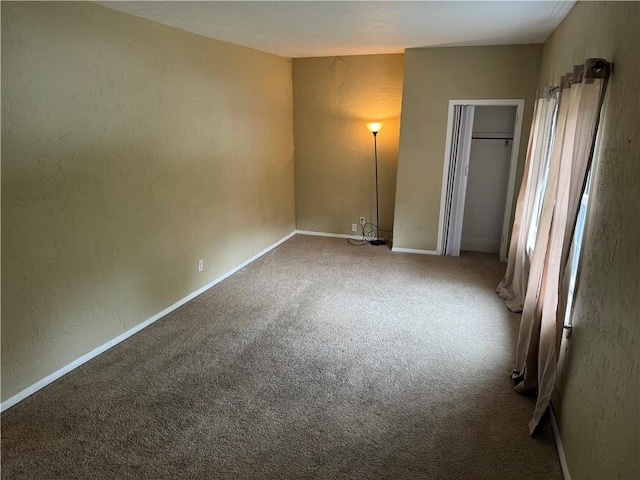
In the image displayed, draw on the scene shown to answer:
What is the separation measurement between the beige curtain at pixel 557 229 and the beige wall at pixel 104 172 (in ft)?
9.42

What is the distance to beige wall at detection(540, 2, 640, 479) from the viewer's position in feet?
4.63

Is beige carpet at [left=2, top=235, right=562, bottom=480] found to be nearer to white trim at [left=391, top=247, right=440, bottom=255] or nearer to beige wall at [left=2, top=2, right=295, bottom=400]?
beige wall at [left=2, top=2, right=295, bottom=400]

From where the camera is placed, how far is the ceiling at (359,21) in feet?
9.20

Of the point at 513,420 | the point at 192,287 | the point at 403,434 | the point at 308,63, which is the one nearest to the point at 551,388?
the point at 513,420

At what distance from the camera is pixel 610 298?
1.64 metres

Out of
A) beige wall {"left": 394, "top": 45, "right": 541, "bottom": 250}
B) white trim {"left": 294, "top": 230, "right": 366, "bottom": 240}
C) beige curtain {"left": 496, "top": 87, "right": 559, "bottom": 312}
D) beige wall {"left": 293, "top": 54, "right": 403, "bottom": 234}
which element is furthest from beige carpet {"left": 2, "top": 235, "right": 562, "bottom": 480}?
beige wall {"left": 293, "top": 54, "right": 403, "bottom": 234}

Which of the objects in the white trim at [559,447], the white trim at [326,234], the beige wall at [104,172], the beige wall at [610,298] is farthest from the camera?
the white trim at [326,234]

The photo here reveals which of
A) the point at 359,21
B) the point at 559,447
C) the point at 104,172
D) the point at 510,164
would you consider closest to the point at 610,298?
the point at 559,447

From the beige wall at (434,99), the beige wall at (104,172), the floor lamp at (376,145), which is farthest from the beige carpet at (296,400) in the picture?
the floor lamp at (376,145)

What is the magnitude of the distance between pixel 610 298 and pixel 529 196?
2298 mm

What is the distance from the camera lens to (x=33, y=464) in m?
2.02

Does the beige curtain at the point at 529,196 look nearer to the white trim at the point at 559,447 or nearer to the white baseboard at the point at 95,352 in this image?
the white trim at the point at 559,447

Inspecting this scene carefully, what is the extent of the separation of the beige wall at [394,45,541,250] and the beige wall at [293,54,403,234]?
0.51 m

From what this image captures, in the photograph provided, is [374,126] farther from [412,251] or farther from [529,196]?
[529,196]
